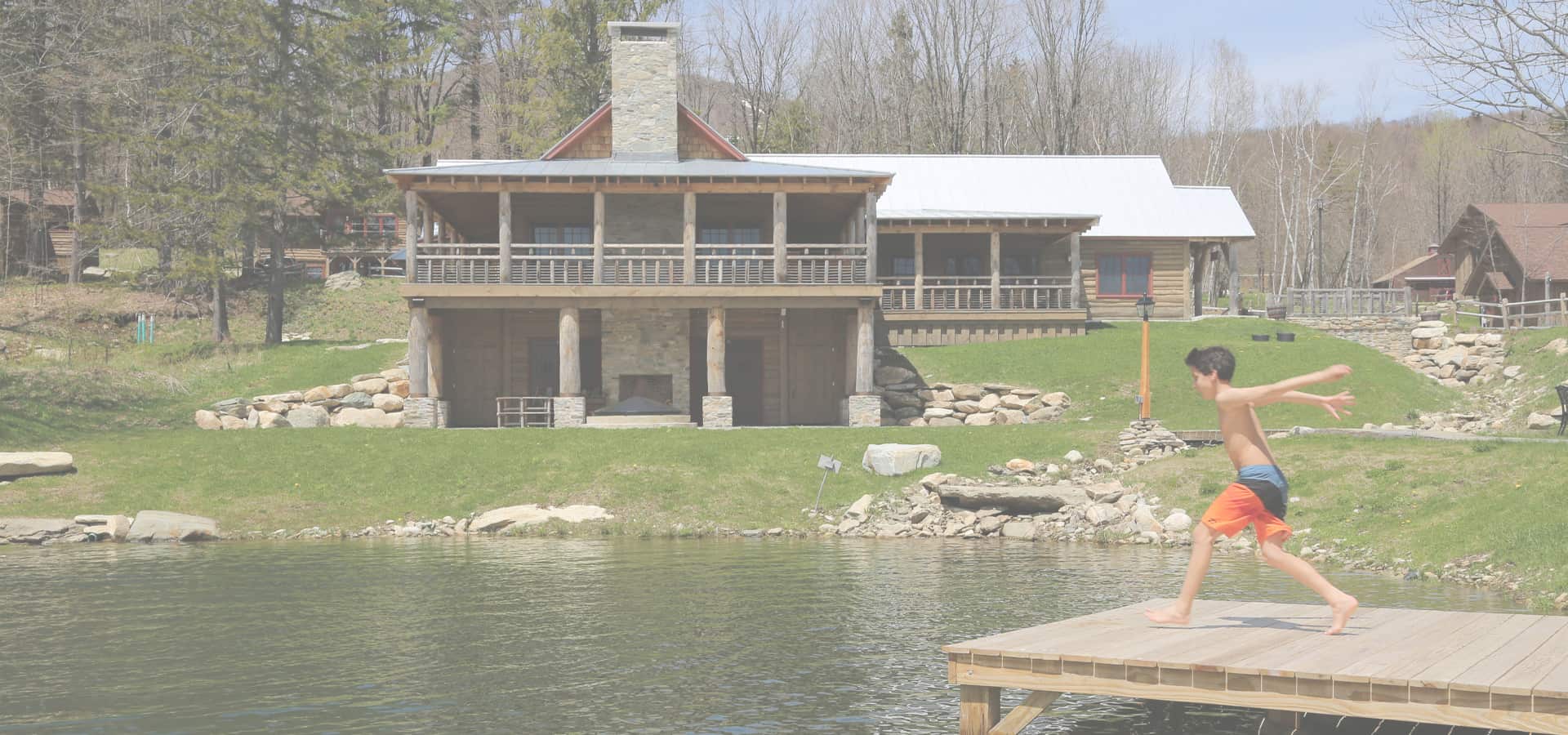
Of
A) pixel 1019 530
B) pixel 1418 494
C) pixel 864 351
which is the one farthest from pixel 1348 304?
pixel 1019 530

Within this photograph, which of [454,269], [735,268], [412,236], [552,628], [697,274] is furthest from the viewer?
[697,274]

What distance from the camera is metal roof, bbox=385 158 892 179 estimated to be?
97.9 feet

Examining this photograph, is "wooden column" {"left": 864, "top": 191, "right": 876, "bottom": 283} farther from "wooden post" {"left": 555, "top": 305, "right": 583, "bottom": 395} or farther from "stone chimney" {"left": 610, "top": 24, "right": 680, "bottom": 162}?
"wooden post" {"left": 555, "top": 305, "right": 583, "bottom": 395}

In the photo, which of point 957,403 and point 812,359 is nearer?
point 957,403

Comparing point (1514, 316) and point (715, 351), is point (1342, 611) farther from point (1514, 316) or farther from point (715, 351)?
point (1514, 316)

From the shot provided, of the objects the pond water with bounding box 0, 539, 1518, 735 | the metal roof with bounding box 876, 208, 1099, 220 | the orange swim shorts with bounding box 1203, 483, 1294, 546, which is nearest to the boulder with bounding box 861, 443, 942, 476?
the pond water with bounding box 0, 539, 1518, 735

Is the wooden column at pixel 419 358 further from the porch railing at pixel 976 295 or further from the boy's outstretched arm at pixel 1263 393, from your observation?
the boy's outstretched arm at pixel 1263 393

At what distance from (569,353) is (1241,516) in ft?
74.6

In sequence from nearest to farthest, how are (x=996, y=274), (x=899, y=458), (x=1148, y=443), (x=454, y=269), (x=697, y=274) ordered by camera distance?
(x=899, y=458) < (x=1148, y=443) < (x=454, y=269) < (x=697, y=274) < (x=996, y=274)

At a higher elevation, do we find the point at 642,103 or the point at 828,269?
the point at 642,103

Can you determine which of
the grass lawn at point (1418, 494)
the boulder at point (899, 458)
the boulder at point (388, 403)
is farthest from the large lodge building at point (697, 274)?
Answer: the grass lawn at point (1418, 494)

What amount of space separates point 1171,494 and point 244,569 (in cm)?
1477

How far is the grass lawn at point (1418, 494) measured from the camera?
1677 centimetres

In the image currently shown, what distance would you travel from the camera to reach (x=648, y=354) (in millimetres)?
33188
